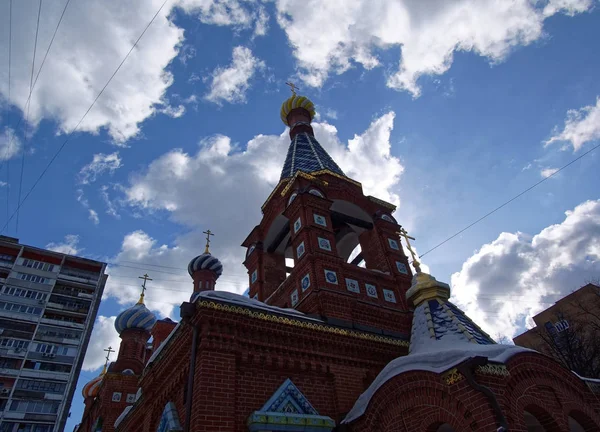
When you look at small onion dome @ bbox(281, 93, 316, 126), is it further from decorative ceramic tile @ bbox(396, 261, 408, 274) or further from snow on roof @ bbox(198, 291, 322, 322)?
snow on roof @ bbox(198, 291, 322, 322)

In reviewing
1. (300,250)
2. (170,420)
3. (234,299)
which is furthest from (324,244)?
(170,420)

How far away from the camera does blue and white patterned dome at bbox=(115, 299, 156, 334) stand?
19.2 m

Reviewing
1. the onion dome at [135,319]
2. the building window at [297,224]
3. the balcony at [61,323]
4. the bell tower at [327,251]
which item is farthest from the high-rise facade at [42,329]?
the building window at [297,224]

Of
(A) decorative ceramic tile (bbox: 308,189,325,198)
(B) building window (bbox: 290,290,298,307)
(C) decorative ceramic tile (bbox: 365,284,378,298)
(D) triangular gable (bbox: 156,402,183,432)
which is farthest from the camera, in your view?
(A) decorative ceramic tile (bbox: 308,189,325,198)

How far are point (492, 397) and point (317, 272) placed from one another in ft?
15.4

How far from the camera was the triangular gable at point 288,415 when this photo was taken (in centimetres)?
625

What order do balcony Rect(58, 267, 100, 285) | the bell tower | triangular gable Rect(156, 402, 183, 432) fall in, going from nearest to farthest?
triangular gable Rect(156, 402, 183, 432)
the bell tower
balcony Rect(58, 267, 100, 285)

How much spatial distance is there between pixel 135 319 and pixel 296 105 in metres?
12.3

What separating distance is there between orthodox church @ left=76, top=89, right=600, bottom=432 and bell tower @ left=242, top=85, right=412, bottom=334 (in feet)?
0.14

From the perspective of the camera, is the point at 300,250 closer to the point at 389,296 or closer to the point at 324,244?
the point at 324,244

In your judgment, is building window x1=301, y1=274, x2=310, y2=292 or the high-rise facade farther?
the high-rise facade

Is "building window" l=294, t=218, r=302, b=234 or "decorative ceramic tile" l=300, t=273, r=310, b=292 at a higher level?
"building window" l=294, t=218, r=302, b=234

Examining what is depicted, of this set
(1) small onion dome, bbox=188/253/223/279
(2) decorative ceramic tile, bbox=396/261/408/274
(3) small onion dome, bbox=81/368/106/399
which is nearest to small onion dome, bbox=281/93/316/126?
(1) small onion dome, bbox=188/253/223/279

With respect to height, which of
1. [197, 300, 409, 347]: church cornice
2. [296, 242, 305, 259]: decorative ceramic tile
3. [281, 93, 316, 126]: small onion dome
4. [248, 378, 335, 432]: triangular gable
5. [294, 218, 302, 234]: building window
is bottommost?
[248, 378, 335, 432]: triangular gable
